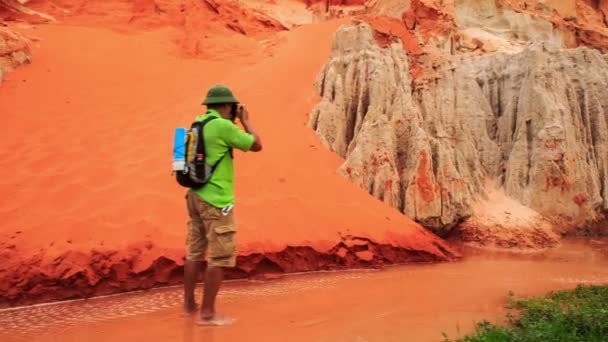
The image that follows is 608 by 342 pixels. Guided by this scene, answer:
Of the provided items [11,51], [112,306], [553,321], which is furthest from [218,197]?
[11,51]

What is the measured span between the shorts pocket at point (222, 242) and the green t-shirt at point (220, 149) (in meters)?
0.18

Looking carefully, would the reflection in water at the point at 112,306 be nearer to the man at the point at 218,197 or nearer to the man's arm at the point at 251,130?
the man at the point at 218,197

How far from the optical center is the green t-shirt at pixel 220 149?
3.69 metres

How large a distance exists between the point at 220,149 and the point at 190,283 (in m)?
1.08

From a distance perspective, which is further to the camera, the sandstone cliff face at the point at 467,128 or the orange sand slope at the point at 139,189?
the sandstone cliff face at the point at 467,128

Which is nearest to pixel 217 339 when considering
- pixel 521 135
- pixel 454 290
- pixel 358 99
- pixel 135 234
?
pixel 135 234

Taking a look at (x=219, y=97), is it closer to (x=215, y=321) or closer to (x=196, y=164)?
(x=196, y=164)

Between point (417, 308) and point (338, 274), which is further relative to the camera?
point (338, 274)

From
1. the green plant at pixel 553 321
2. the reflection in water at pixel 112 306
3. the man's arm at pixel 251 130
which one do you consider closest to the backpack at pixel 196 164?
the man's arm at pixel 251 130

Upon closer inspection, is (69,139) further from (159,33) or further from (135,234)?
(159,33)

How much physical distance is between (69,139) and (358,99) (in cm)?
438

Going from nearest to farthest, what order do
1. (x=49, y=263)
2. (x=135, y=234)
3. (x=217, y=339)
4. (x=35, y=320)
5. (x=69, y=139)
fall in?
(x=217, y=339) < (x=35, y=320) < (x=49, y=263) < (x=135, y=234) < (x=69, y=139)

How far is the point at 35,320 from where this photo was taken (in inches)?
154

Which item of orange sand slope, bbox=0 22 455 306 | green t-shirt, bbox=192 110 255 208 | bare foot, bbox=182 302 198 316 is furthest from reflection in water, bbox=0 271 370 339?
green t-shirt, bbox=192 110 255 208
